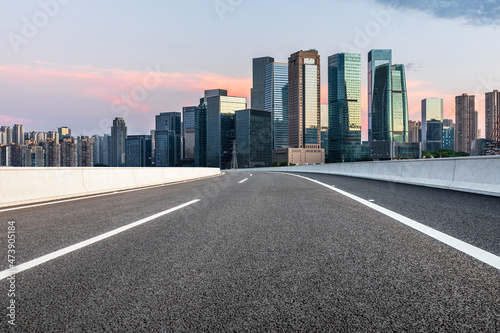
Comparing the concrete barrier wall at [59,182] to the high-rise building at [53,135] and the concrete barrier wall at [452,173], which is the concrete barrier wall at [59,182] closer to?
the concrete barrier wall at [452,173]

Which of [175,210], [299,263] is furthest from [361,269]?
[175,210]

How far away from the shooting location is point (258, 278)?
3.21m

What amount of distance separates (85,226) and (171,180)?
15574 millimetres

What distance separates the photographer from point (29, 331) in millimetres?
2254

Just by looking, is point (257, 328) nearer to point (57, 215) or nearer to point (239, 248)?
point (239, 248)

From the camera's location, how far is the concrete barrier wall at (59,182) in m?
9.19

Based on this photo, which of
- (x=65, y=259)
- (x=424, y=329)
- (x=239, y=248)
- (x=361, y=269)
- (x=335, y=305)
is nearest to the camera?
(x=424, y=329)

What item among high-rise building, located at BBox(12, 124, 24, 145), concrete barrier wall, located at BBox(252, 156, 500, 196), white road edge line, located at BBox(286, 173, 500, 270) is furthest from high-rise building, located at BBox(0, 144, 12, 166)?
white road edge line, located at BBox(286, 173, 500, 270)

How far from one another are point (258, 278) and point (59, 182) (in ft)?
31.7

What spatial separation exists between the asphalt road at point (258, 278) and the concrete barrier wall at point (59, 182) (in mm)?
3745

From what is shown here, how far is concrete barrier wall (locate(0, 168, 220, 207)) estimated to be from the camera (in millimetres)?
9188

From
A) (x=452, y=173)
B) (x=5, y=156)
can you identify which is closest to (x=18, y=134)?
(x=5, y=156)

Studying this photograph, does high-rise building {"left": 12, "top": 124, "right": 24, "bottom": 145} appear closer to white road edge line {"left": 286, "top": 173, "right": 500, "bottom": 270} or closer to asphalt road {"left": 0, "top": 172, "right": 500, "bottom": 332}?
asphalt road {"left": 0, "top": 172, "right": 500, "bottom": 332}

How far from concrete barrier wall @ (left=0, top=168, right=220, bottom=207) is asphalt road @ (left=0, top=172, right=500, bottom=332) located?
12.3 feet
